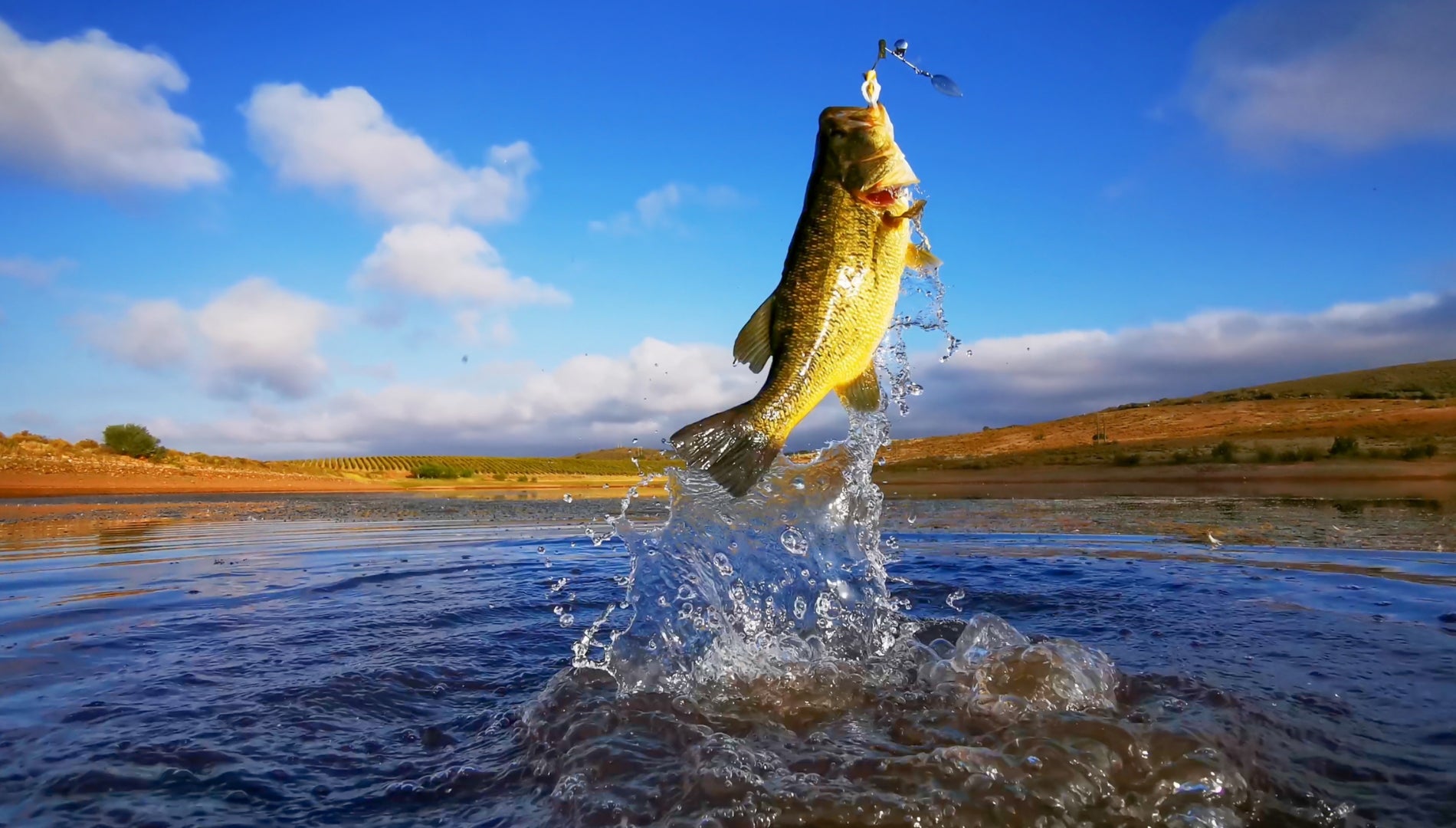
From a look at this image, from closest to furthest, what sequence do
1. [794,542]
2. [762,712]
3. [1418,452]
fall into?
[762,712] → [794,542] → [1418,452]

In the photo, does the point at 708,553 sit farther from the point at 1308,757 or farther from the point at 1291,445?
the point at 1291,445

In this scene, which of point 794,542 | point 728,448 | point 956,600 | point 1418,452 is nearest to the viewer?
point 728,448

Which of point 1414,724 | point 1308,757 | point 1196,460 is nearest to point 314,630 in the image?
point 1308,757

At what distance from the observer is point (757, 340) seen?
3.34 meters

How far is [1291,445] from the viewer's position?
21.7 m

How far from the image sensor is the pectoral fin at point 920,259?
335cm

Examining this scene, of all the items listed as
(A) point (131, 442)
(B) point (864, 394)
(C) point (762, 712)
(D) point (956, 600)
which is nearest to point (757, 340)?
(B) point (864, 394)

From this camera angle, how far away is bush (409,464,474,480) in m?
49.9

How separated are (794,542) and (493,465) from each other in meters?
56.7

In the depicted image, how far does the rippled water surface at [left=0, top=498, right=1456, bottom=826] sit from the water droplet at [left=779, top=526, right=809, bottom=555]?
0.45m

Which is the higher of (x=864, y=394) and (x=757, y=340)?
(x=757, y=340)

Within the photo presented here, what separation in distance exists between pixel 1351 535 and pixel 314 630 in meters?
11.0

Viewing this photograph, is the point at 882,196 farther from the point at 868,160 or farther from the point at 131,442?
the point at 131,442

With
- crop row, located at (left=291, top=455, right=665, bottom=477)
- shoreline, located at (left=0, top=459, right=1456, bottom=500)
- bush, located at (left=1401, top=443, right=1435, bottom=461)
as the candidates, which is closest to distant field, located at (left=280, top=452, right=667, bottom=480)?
crop row, located at (left=291, top=455, right=665, bottom=477)
